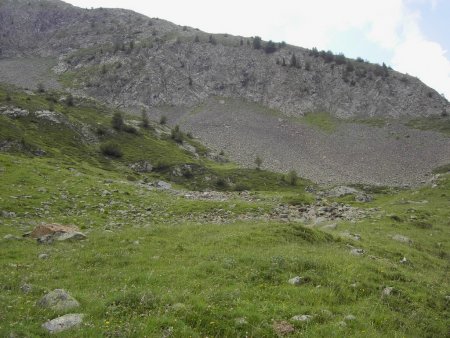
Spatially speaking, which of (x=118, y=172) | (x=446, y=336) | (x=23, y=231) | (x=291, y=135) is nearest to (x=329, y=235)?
(x=446, y=336)

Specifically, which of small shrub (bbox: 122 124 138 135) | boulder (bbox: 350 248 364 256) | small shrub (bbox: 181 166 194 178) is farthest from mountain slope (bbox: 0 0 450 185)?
boulder (bbox: 350 248 364 256)

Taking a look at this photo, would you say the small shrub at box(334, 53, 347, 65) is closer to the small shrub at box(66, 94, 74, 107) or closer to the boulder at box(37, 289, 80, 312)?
the small shrub at box(66, 94, 74, 107)

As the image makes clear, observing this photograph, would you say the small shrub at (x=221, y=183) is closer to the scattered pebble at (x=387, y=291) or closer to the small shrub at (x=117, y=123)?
the small shrub at (x=117, y=123)

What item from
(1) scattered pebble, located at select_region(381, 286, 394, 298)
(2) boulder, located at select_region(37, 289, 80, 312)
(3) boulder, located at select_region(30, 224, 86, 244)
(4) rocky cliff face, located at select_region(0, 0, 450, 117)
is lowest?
(3) boulder, located at select_region(30, 224, 86, 244)

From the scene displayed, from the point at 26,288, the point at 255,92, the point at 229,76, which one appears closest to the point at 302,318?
the point at 26,288

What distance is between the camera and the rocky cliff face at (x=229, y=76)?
14088 cm

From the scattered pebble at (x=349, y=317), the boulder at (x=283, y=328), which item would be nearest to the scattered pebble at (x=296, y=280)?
the scattered pebble at (x=349, y=317)

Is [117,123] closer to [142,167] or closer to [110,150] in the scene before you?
[110,150]

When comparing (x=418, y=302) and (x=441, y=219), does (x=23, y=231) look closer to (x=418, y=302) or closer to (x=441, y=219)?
(x=418, y=302)

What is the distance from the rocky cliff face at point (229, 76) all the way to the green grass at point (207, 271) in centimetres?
10926

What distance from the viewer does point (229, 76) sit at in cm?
15638

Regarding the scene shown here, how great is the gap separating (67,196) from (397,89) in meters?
137

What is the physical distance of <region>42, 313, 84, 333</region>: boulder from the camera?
33.1 ft

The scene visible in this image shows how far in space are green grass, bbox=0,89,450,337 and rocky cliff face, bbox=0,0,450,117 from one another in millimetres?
109255
